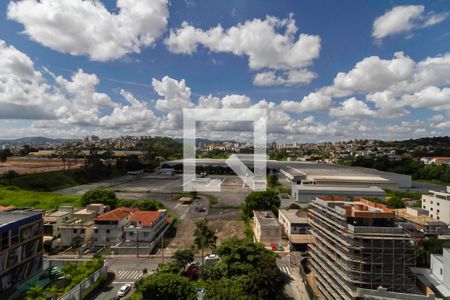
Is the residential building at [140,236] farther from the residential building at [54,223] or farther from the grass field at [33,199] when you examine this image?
the grass field at [33,199]

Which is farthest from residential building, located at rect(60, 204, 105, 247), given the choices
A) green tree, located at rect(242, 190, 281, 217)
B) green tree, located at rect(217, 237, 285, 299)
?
green tree, located at rect(242, 190, 281, 217)

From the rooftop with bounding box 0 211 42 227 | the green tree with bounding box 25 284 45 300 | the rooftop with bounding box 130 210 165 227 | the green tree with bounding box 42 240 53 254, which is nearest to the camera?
the green tree with bounding box 25 284 45 300

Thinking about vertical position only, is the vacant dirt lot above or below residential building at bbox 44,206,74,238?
above

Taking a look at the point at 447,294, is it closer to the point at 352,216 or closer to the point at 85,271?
the point at 352,216

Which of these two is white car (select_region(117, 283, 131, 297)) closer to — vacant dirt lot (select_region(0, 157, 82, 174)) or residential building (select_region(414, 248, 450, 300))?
residential building (select_region(414, 248, 450, 300))

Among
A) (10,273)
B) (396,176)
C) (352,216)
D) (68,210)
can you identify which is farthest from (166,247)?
(396,176)

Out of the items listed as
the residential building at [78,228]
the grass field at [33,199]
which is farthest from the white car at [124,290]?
the grass field at [33,199]
